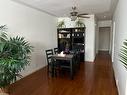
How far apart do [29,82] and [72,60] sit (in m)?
1.63

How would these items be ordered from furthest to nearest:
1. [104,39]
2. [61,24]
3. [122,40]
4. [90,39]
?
[104,39] < [61,24] < [90,39] < [122,40]

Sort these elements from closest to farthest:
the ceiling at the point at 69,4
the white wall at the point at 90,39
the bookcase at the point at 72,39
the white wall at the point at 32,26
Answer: the white wall at the point at 32,26 → the ceiling at the point at 69,4 → the white wall at the point at 90,39 → the bookcase at the point at 72,39

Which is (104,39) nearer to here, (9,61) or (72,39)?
(72,39)

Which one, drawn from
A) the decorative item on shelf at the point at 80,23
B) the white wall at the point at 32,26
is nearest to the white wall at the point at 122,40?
the white wall at the point at 32,26

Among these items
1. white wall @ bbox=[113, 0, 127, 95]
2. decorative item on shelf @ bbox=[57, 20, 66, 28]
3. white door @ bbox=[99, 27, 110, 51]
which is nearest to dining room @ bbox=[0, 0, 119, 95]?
decorative item on shelf @ bbox=[57, 20, 66, 28]

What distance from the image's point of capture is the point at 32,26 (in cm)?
483

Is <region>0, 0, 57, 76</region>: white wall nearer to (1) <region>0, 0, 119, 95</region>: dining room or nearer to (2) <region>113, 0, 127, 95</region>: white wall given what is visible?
(1) <region>0, 0, 119, 95</region>: dining room

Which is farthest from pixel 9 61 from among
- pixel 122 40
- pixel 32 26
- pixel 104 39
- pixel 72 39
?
pixel 104 39

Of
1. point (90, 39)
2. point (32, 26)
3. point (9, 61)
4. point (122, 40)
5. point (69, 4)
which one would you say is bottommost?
point (9, 61)

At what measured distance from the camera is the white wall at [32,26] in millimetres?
3676

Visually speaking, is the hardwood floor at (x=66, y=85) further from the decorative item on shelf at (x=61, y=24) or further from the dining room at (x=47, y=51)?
the decorative item on shelf at (x=61, y=24)

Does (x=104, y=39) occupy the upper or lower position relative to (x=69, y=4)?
lower

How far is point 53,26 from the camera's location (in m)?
6.85

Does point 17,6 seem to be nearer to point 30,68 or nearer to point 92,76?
point 30,68
